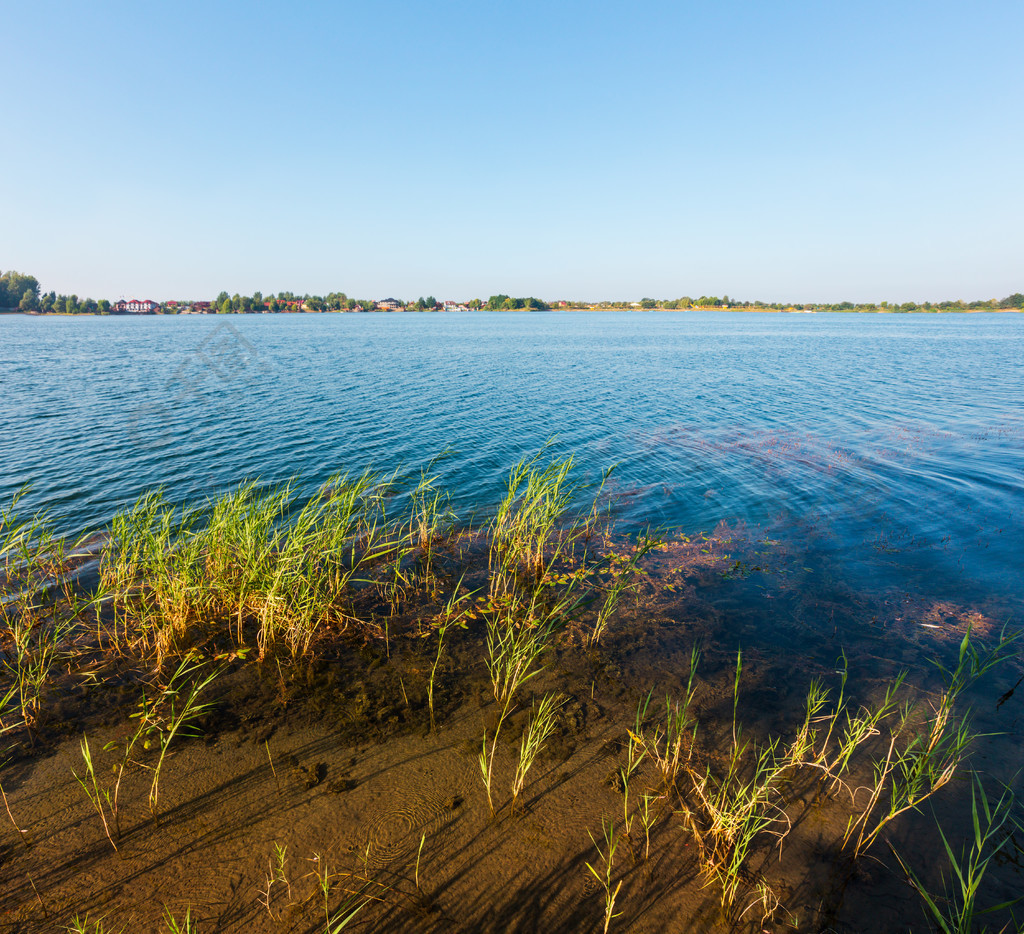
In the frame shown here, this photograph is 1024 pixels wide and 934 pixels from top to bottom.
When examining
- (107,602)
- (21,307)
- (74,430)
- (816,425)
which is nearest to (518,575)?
(107,602)

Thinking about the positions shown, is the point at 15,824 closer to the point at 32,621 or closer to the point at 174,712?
the point at 174,712

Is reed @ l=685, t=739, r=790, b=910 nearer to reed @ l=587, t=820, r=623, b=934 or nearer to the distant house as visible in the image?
reed @ l=587, t=820, r=623, b=934

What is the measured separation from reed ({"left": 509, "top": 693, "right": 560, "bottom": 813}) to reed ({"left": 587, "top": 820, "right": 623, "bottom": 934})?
3.05 ft

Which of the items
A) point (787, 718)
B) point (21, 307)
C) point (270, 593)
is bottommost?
point (787, 718)

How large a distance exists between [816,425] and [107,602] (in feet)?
94.0

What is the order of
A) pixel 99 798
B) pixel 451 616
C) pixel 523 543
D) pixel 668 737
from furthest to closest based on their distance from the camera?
pixel 523 543 → pixel 451 616 → pixel 668 737 → pixel 99 798

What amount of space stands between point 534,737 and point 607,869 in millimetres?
1777

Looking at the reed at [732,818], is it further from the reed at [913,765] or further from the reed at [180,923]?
the reed at [180,923]

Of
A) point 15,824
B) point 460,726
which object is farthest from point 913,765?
point 15,824

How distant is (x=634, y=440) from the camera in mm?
22047

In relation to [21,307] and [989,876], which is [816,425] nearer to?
[989,876]

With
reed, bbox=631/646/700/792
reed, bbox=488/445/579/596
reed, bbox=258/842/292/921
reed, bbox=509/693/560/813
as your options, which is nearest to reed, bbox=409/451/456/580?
reed, bbox=488/445/579/596

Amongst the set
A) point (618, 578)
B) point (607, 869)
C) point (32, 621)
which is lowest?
point (618, 578)

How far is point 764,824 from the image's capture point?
4.92 metres
